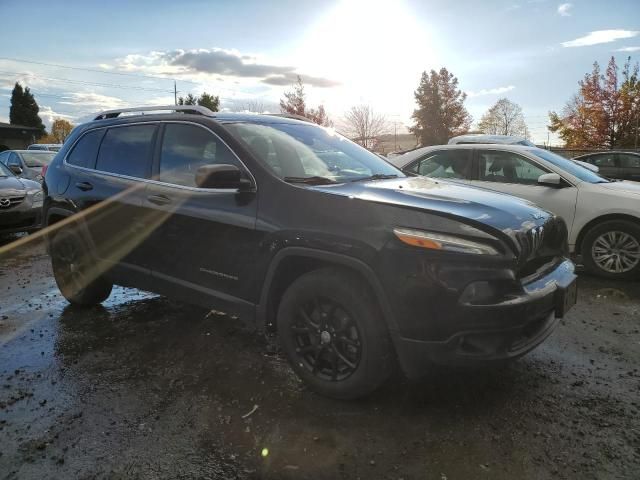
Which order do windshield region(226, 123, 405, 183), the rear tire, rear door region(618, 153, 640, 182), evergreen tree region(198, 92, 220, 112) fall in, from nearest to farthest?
windshield region(226, 123, 405, 183)
the rear tire
rear door region(618, 153, 640, 182)
evergreen tree region(198, 92, 220, 112)

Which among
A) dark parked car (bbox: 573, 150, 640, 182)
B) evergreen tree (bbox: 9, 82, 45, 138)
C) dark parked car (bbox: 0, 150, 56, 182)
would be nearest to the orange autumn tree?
dark parked car (bbox: 573, 150, 640, 182)

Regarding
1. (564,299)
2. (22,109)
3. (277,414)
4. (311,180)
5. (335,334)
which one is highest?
(22,109)

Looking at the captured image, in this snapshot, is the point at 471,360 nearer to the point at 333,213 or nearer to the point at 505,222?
the point at 505,222

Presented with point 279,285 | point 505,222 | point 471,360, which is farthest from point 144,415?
A: point 505,222

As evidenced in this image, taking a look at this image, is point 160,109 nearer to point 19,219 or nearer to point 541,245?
point 541,245

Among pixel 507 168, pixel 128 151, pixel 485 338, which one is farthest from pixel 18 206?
pixel 485 338

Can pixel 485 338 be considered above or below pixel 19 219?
above

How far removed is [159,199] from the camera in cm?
383

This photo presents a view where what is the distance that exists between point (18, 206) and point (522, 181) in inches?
320

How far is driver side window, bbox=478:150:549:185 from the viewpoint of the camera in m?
6.41

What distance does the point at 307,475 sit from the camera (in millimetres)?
2379

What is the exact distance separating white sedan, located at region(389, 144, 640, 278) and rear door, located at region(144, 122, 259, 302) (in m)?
2.97

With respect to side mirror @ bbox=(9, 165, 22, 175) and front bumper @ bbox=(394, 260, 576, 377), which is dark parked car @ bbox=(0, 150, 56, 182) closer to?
side mirror @ bbox=(9, 165, 22, 175)

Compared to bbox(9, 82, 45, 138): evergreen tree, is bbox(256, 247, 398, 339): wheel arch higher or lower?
lower
